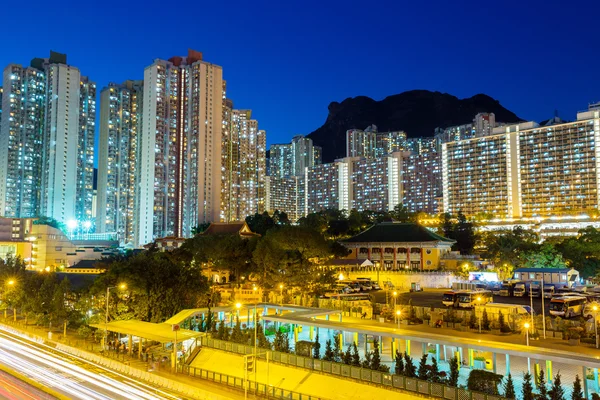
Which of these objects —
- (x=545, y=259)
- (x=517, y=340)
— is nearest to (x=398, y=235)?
(x=545, y=259)

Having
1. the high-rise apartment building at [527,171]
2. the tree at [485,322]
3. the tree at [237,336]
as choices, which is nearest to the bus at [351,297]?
the tree at [485,322]

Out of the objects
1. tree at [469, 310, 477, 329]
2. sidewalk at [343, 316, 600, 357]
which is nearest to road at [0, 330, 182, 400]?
sidewalk at [343, 316, 600, 357]

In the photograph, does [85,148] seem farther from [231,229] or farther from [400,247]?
[400,247]

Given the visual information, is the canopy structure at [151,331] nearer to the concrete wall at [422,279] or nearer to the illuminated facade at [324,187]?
the concrete wall at [422,279]

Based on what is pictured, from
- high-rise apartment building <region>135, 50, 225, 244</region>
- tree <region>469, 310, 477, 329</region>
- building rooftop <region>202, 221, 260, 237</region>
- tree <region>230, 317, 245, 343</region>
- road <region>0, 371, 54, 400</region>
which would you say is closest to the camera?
road <region>0, 371, 54, 400</region>

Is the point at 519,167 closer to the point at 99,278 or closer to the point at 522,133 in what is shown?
the point at 522,133

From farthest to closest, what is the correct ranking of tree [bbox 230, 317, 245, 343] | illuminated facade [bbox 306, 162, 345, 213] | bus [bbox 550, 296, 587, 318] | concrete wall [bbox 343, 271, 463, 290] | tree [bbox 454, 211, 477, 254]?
1. illuminated facade [bbox 306, 162, 345, 213]
2. tree [bbox 454, 211, 477, 254]
3. concrete wall [bbox 343, 271, 463, 290]
4. bus [bbox 550, 296, 587, 318]
5. tree [bbox 230, 317, 245, 343]

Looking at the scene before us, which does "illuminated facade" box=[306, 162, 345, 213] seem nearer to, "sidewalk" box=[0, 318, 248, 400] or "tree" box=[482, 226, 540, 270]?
"tree" box=[482, 226, 540, 270]

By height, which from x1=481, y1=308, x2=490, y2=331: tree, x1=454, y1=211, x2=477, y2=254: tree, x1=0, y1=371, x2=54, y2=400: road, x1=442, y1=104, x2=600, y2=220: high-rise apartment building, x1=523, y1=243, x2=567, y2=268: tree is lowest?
x1=0, y1=371, x2=54, y2=400: road
